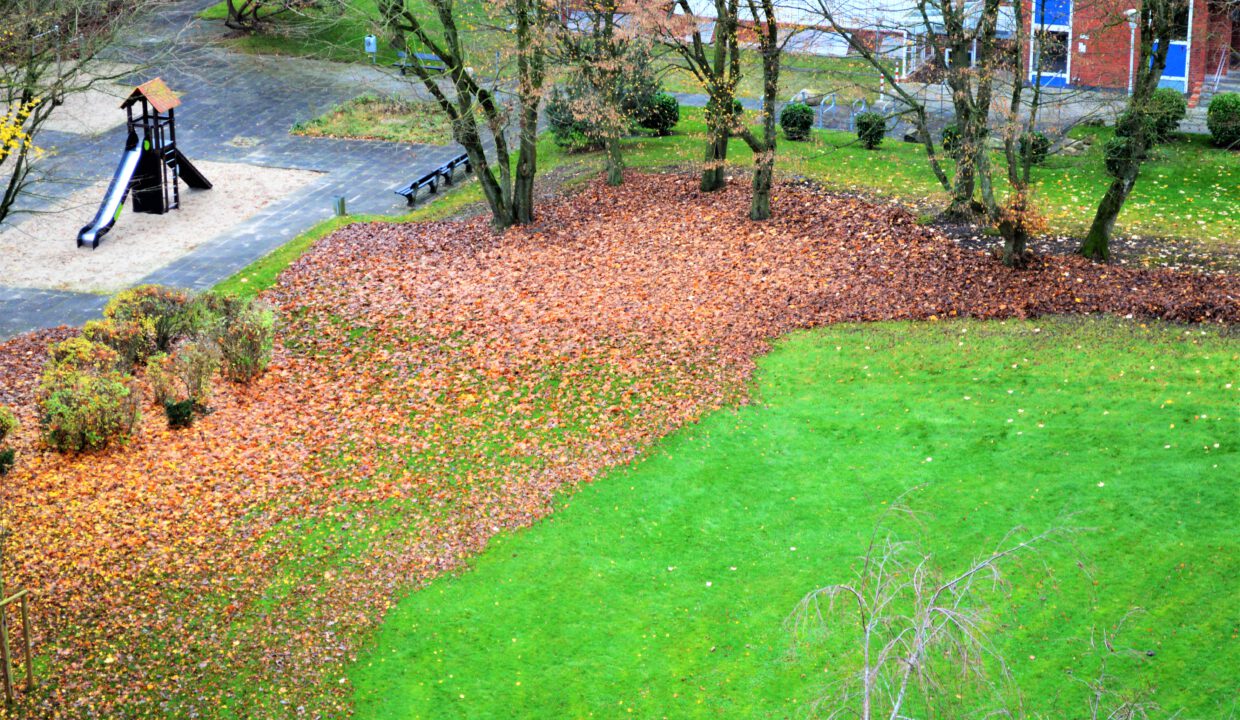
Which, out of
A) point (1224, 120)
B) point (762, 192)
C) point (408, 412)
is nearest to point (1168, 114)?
point (1224, 120)

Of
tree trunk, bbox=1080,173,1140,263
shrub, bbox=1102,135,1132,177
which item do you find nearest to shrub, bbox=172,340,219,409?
tree trunk, bbox=1080,173,1140,263

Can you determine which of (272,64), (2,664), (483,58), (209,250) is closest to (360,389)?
(2,664)

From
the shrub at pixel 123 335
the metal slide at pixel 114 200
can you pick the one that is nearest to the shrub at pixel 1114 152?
the shrub at pixel 123 335

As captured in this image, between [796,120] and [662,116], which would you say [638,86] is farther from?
[796,120]

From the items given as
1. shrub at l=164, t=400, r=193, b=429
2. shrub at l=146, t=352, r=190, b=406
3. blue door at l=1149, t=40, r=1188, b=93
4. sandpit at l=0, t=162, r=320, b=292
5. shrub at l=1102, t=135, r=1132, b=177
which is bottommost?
shrub at l=164, t=400, r=193, b=429

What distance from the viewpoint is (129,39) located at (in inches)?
1449

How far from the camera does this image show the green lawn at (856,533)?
11.3m

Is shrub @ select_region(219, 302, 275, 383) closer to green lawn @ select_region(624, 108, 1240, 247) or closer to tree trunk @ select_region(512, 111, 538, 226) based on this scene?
tree trunk @ select_region(512, 111, 538, 226)

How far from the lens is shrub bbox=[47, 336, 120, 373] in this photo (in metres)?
16.5

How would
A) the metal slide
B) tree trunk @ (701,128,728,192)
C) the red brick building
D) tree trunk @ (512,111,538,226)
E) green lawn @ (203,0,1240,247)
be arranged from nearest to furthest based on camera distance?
green lawn @ (203,0,1240,247), tree trunk @ (512,111,538,226), the metal slide, tree trunk @ (701,128,728,192), the red brick building

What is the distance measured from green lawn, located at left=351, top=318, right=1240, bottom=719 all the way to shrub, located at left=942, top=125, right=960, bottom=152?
821cm

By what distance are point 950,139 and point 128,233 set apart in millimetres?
17258

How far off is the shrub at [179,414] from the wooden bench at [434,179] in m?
11.2

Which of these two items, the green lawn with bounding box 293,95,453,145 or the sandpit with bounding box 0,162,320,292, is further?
the green lawn with bounding box 293,95,453,145
